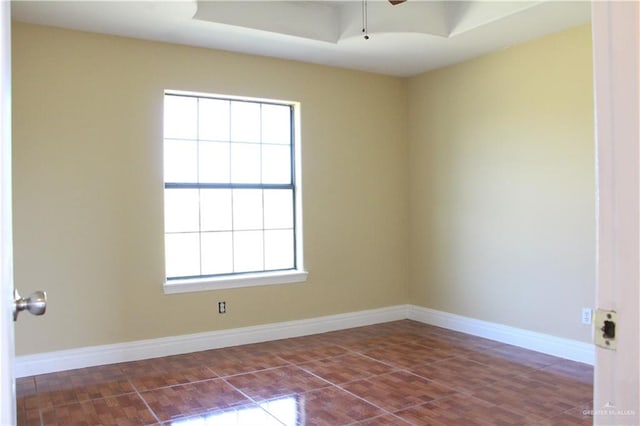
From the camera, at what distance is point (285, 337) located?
483cm

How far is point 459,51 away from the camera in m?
4.59

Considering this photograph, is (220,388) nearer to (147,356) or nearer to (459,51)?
(147,356)

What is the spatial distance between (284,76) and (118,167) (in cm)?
171

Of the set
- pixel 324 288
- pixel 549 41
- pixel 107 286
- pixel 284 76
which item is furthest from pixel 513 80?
pixel 107 286

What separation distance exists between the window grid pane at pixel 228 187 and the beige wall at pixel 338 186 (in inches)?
7.2

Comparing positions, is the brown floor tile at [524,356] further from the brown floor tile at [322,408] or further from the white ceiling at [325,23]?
the white ceiling at [325,23]

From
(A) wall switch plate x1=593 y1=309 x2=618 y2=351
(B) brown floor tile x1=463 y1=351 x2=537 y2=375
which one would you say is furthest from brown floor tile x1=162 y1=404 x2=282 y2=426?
(A) wall switch plate x1=593 y1=309 x2=618 y2=351

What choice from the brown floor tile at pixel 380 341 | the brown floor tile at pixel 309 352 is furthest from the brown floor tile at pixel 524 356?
the brown floor tile at pixel 309 352

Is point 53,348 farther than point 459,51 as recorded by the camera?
No

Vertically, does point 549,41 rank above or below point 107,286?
above

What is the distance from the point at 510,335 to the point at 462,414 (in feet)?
5.65

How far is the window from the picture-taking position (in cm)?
445

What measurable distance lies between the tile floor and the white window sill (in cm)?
54

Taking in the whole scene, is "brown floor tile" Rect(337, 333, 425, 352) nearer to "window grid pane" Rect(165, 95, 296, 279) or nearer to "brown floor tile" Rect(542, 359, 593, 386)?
"window grid pane" Rect(165, 95, 296, 279)
